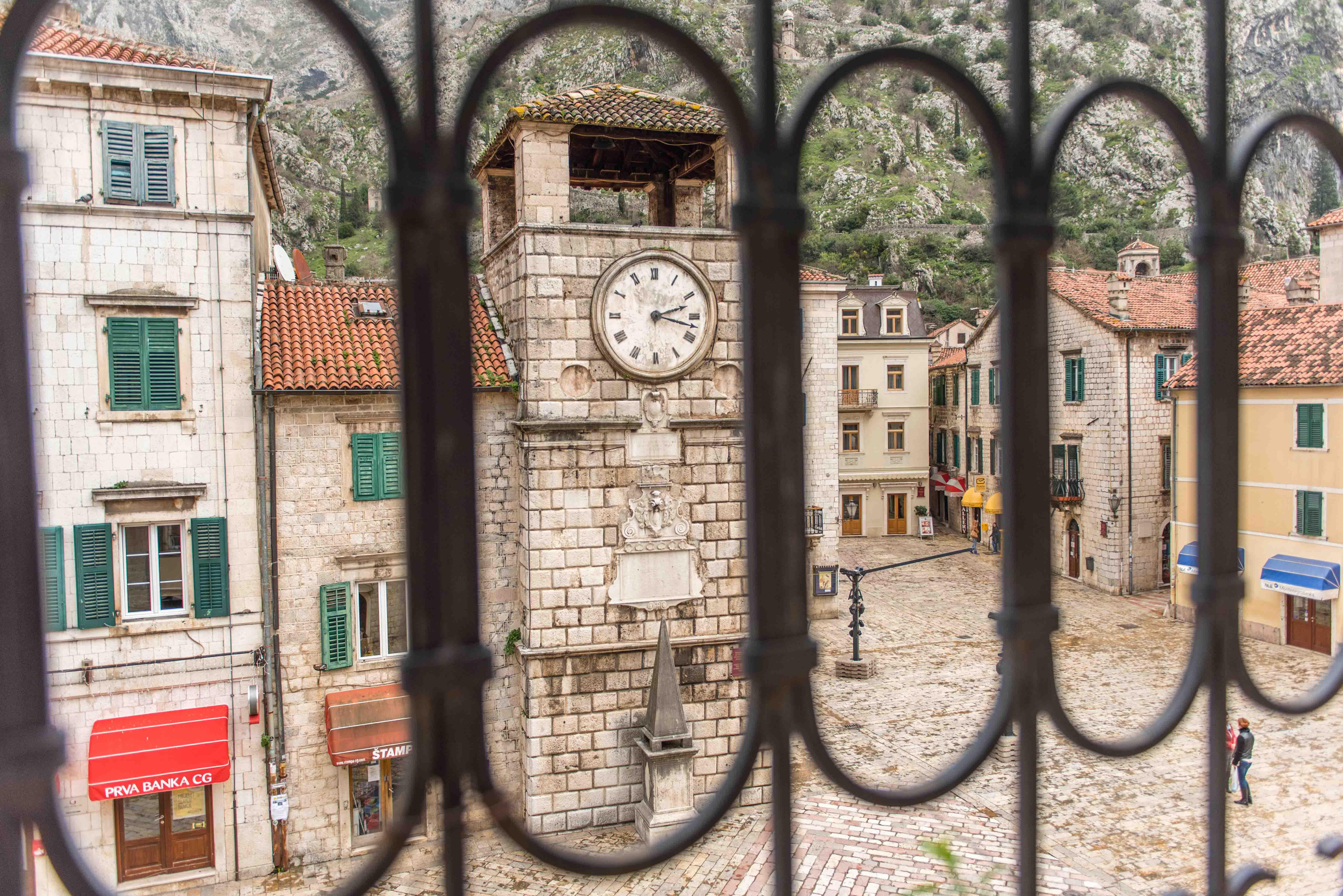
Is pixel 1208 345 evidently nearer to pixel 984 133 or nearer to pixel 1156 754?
pixel 984 133

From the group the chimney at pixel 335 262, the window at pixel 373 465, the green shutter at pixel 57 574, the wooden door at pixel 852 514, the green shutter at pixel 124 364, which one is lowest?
the wooden door at pixel 852 514

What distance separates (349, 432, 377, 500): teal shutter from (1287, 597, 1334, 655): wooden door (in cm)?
1940

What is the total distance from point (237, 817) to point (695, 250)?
409 inches

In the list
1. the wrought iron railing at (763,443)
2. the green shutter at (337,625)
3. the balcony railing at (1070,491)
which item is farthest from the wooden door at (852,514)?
the wrought iron railing at (763,443)

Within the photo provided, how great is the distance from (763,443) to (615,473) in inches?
490

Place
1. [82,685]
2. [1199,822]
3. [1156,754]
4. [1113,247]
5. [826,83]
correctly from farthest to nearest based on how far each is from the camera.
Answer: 1. [1113,247]
2. [1156,754]
3. [1199,822]
4. [82,685]
5. [826,83]

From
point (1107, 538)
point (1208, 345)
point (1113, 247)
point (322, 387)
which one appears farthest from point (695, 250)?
point (1113, 247)

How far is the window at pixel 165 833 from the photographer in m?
12.1

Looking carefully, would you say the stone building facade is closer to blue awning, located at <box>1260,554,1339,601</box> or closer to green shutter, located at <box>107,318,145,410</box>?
green shutter, located at <box>107,318,145,410</box>

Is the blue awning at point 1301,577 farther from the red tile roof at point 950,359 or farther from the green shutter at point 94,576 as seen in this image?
the green shutter at point 94,576

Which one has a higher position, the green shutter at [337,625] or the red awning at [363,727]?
the green shutter at [337,625]

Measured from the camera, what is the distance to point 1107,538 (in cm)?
2669

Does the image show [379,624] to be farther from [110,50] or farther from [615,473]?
[110,50]

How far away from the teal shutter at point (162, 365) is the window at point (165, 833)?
5209 mm
